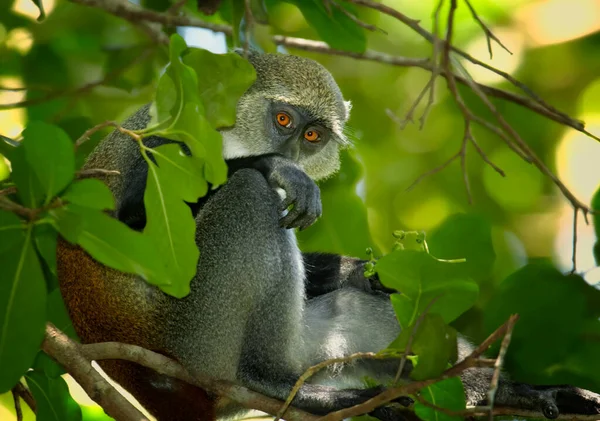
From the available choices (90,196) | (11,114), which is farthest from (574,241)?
(11,114)

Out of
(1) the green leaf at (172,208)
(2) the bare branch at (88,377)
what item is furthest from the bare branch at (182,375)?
(1) the green leaf at (172,208)

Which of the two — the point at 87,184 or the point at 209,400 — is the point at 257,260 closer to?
the point at 209,400

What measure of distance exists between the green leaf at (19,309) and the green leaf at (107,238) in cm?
22

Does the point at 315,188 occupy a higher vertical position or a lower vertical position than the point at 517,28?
lower

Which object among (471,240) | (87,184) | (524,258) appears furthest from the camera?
(524,258)

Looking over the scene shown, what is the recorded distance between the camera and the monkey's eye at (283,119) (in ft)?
18.1

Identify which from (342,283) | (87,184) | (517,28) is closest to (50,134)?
(87,184)

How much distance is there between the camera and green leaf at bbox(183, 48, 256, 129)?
353 cm

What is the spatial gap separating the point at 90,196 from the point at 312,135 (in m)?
2.97

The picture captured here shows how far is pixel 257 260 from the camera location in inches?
168

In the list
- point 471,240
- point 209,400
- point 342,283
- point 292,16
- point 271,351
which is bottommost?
point 209,400

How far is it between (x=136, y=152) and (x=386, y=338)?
194 centimetres

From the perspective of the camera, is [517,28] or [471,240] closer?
[471,240]

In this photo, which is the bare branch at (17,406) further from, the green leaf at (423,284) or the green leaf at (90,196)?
the green leaf at (423,284)
